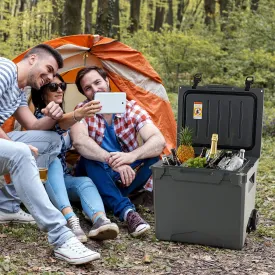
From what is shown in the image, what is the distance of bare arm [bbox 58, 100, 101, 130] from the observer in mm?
3461

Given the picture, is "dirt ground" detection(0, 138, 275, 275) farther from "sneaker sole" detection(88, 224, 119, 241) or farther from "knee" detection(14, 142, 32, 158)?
"knee" detection(14, 142, 32, 158)

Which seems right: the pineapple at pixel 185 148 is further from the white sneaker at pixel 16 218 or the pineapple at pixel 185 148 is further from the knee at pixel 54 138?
the white sneaker at pixel 16 218

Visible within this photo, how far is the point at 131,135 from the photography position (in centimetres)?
419

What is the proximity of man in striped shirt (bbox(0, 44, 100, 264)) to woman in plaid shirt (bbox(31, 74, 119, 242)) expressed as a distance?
9 cm

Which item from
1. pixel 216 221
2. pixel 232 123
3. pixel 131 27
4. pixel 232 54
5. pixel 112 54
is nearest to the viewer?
pixel 216 221

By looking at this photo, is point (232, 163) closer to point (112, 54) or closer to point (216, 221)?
point (216, 221)

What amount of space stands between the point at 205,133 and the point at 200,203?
0.78 m

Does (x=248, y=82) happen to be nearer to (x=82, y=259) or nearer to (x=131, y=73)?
(x=131, y=73)

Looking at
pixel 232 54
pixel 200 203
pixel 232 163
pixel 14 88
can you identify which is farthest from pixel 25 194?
pixel 232 54

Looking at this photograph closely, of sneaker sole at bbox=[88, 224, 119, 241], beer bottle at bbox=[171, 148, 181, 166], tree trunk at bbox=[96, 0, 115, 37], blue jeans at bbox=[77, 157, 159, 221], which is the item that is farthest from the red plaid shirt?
tree trunk at bbox=[96, 0, 115, 37]

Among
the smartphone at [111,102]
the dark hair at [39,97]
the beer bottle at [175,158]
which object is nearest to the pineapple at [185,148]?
the beer bottle at [175,158]

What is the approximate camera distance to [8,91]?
3459 mm

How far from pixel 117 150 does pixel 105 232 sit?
94cm

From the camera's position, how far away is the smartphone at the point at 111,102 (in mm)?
3760
